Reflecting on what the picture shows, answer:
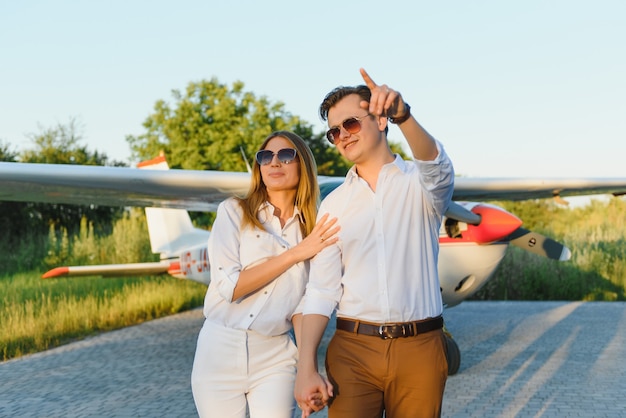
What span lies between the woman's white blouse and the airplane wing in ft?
10.6

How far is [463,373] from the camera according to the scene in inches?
262

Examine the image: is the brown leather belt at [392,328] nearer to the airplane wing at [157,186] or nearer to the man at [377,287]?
the man at [377,287]

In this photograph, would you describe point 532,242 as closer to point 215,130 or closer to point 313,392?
point 313,392

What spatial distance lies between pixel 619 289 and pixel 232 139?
53.9ft

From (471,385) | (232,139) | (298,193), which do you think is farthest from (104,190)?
(232,139)

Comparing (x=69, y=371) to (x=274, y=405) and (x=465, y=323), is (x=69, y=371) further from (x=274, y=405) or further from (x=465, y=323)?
(x=465, y=323)

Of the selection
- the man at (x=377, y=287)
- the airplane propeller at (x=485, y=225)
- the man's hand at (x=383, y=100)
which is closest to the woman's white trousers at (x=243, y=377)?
the man at (x=377, y=287)

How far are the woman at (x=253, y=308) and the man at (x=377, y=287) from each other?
202mm

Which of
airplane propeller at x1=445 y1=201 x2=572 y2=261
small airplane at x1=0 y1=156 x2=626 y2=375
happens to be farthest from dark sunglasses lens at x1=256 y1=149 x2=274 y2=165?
airplane propeller at x1=445 y1=201 x2=572 y2=261

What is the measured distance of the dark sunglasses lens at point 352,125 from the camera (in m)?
2.15

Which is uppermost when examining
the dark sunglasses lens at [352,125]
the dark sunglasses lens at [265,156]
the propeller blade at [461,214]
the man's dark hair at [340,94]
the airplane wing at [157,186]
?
the man's dark hair at [340,94]

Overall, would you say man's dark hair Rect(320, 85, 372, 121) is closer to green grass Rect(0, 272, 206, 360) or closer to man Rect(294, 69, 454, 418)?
man Rect(294, 69, 454, 418)

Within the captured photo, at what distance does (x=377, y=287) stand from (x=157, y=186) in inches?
217

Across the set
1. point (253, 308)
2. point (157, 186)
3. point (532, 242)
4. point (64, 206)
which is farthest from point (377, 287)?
point (64, 206)
